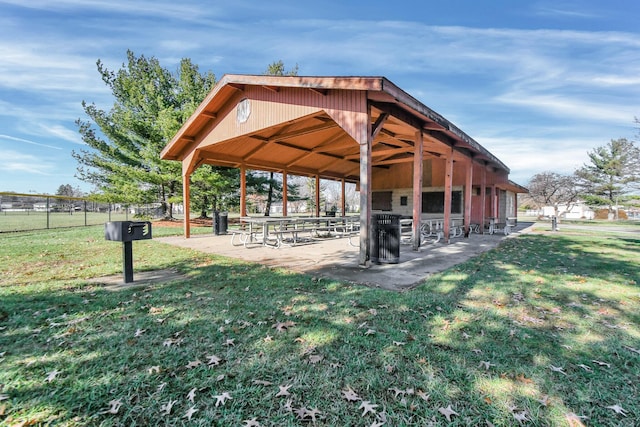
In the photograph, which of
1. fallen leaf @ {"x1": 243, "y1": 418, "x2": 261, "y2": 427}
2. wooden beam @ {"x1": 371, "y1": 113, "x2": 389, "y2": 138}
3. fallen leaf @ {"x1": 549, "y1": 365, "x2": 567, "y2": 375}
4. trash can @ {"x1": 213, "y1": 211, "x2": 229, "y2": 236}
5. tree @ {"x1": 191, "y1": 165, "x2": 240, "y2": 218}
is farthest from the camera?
tree @ {"x1": 191, "y1": 165, "x2": 240, "y2": 218}

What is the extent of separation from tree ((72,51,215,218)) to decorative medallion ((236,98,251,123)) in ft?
28.1

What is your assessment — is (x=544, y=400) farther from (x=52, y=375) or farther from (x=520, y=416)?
(x=52, y=375)

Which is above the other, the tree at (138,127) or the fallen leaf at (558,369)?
the tree at (138,127)

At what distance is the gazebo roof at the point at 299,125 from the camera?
597 centimetres

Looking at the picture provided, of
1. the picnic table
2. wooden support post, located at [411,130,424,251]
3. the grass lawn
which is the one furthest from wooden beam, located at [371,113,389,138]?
the picnic table

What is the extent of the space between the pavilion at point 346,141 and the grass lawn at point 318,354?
267 centimetres

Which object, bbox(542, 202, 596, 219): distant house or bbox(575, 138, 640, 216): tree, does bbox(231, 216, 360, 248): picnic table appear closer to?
bbox(575, 138, 640, 216): tree

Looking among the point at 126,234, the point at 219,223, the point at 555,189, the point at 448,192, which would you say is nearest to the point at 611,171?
the point at 555,189

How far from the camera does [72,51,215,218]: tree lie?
1582cm

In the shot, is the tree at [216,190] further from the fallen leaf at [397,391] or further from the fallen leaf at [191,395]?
the fallen leaf at [397,391]

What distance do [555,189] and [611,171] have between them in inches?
231

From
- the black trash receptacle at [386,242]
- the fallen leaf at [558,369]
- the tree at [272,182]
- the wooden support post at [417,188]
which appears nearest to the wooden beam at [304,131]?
the wooden support post at [417,188]

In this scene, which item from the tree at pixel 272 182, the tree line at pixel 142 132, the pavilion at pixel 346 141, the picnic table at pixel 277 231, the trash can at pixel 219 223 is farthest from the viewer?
the tree at pixel 272 182

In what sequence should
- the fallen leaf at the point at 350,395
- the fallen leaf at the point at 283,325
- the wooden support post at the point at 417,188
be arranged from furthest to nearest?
the wooden support post at the point at 417,188 < the fallen leaf at the point at 283,325 < the fallen leaf at the point at 350,395
